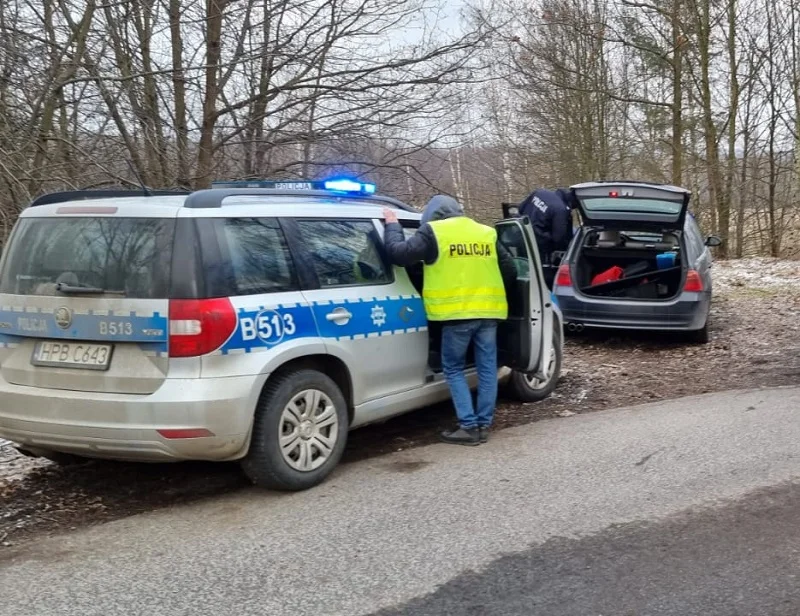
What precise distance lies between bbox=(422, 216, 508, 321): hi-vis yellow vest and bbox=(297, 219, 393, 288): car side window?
35 centimetres

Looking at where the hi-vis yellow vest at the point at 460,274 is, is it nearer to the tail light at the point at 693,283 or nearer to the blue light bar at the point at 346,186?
the blue light bar at the point at 346,186

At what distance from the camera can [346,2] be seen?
11031 mm

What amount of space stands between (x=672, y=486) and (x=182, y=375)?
288 centimetres

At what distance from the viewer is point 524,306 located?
616 cm

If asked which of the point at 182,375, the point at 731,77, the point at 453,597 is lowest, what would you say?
the point at 453,597

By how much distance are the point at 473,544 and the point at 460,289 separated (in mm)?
2103

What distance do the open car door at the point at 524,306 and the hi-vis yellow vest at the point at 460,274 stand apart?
1.58 ft

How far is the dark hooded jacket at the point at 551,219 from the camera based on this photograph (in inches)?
424

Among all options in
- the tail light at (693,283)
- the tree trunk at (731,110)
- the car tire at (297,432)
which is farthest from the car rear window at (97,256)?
the tree trunk at (731,110)

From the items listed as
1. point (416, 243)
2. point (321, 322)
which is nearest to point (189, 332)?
point (321, 322)

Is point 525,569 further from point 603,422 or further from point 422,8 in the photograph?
point 422,8

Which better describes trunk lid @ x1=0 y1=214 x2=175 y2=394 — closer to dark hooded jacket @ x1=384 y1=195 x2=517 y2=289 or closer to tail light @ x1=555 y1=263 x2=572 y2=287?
dark hooded jacket @ x1=384 y1=195 x2=517 y2=289

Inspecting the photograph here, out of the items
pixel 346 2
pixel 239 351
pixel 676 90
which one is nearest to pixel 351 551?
pixel 239 351

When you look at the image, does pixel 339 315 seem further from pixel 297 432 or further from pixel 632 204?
pixel 632 204
